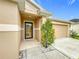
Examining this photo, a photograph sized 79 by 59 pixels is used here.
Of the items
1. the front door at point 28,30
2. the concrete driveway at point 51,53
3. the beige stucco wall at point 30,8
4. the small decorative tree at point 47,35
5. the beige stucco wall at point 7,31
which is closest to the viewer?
the beige stucco wall at point 7,31

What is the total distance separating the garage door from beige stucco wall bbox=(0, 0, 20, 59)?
10625 millimetres

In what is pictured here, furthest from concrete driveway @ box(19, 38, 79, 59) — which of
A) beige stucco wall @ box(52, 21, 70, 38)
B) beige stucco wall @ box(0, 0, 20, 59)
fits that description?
beige stucco wall @ box(52, 21, 70, 38)

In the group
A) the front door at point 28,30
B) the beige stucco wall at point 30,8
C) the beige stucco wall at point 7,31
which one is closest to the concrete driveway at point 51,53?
the beige stucco wall at point 7,31

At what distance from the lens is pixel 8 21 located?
5598 mm

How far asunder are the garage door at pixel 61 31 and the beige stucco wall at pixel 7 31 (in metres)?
10.6

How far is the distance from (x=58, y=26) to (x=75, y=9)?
14253mm

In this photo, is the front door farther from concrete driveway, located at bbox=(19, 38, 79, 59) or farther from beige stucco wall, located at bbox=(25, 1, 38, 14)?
concrete driveway, located at bbox=(19, 38, 79, 59)

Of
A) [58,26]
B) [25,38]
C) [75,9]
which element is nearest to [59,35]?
[58,26]

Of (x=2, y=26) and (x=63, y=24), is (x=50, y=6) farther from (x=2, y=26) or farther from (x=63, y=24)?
(x=2, y=26)

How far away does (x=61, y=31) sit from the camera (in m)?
16.8

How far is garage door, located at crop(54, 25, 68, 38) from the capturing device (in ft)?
51.5

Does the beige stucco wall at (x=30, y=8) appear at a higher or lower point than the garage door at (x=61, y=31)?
higher

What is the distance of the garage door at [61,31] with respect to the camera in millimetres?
15703

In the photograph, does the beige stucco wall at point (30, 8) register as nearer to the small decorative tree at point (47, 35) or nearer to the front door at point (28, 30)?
the small decorative tree at point (47, 35)
